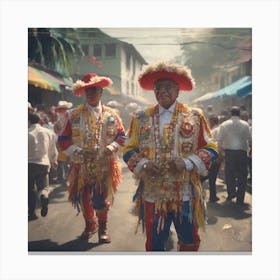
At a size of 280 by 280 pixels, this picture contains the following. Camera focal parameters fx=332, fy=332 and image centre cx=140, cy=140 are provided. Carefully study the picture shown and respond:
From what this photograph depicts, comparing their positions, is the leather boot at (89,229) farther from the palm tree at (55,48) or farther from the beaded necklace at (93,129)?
the palm tree at (55,48)

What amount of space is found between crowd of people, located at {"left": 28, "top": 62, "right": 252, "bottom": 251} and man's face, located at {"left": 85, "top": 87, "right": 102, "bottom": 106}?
1cm

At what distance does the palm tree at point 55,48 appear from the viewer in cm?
392

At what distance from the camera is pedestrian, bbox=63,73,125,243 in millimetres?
3779

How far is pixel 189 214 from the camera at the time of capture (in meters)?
2.96

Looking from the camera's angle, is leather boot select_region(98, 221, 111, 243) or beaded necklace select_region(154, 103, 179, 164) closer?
beaded necklace select_region(154, 103, 179, 164)

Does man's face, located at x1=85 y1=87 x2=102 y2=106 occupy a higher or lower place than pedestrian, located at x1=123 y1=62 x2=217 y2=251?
higher

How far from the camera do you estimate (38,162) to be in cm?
422

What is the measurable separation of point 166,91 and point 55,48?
1848mm

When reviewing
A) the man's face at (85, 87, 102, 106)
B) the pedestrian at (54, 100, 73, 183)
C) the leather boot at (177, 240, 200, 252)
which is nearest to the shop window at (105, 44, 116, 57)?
the man's face at (85, 87, 102, 106)

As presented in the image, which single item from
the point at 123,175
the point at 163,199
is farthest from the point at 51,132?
the point at 163,199

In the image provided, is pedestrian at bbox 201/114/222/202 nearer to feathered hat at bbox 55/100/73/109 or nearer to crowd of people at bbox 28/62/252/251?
crowd of people at bbox 28/62/252/251

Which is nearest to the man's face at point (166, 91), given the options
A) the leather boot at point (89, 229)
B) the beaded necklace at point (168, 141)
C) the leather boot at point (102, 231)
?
the beaded necklace at point (168, 141)

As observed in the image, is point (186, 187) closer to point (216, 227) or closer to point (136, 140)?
point (136, 140)

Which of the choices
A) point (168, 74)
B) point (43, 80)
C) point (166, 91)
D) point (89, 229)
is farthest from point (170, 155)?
point (43, 80)
